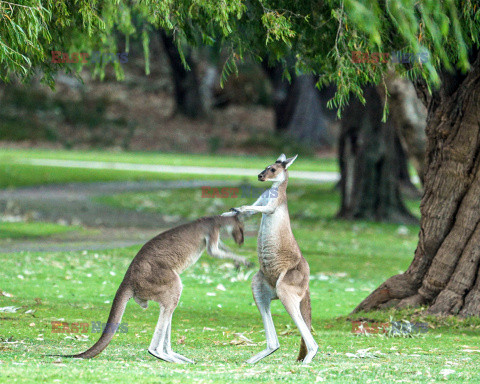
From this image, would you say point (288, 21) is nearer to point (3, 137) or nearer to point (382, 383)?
point (382, 383)

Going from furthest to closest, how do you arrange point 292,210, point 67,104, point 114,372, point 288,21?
point 67,104 → point 292,210 → point 288,21 → point 114,372

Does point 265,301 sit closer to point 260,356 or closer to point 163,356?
point 260,356

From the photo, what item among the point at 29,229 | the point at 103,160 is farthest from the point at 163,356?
the point at 103,160

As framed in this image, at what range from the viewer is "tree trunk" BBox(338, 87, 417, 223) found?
2119 cm

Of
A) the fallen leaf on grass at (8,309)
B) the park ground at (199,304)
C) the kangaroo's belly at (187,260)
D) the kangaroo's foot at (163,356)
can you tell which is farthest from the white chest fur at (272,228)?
the fallen leaf on grass at (8,309)

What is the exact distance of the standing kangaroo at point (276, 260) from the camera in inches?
298

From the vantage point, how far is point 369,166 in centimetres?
2142

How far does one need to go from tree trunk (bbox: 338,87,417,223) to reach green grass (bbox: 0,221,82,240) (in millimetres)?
6849

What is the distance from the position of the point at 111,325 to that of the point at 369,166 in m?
14.7

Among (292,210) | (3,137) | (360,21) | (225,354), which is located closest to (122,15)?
(225,354)

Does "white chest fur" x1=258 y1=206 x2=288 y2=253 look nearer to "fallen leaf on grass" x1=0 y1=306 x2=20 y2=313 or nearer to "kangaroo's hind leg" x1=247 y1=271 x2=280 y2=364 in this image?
"kangaroo's hind leg" x1=247 y1=271 x2=280 y2=364

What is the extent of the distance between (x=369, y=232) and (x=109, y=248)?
6820 mm

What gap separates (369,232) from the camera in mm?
20500

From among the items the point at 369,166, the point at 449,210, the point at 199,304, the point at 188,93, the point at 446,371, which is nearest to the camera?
the point at 446,371
